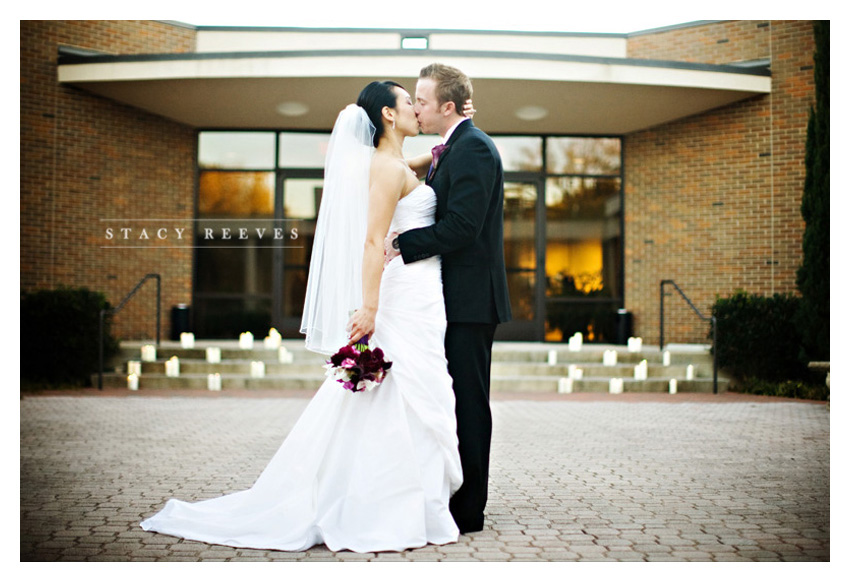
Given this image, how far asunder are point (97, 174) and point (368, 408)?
31.3 ft

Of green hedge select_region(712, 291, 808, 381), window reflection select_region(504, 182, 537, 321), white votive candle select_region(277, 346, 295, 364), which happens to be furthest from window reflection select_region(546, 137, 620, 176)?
white votive candle select_region(277, 346, 295, 364)

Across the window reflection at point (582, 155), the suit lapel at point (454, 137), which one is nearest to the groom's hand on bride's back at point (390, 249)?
the suit lapel at point (454, 137)

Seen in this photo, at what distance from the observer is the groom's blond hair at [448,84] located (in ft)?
10.9

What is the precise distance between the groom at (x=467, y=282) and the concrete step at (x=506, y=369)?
6.26 m

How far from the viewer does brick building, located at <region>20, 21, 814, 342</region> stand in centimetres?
1042

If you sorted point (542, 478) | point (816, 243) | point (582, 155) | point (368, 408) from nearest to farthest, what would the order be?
point (368, 408), point (542, 478), point (816, 243), point (582, 155)

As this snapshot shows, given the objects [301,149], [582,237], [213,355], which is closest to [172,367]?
[213,355]

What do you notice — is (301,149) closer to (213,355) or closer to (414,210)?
(213,355)

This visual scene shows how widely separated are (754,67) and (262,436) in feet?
29.6

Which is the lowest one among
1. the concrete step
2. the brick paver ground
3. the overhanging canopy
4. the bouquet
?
the brick paver ground

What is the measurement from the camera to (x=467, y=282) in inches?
132

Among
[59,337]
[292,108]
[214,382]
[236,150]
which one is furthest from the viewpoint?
[236,150]

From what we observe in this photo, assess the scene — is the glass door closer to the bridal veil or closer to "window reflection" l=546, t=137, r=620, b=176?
"window reflection" l=546, t=137, r=620, b=176
